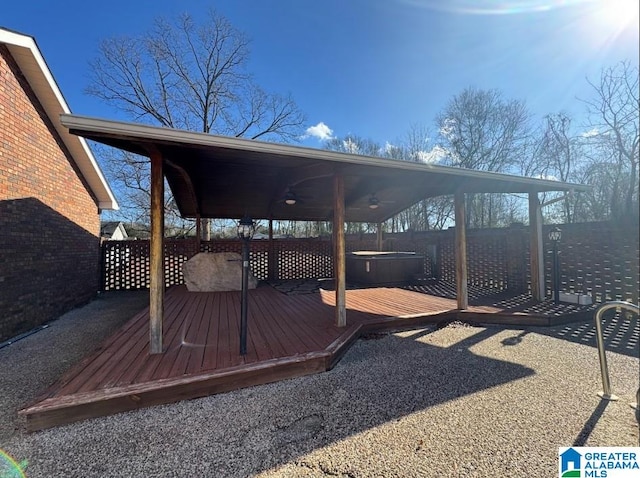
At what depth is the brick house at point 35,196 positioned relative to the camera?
13.2 feet

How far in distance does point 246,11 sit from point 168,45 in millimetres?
5447

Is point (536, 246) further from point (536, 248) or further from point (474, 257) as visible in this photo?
point (474, 257)

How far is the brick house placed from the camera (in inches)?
158

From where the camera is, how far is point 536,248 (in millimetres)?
5230

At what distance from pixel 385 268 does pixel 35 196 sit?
7066 mm

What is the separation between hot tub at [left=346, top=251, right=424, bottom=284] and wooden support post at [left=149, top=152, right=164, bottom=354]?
5.43 metres

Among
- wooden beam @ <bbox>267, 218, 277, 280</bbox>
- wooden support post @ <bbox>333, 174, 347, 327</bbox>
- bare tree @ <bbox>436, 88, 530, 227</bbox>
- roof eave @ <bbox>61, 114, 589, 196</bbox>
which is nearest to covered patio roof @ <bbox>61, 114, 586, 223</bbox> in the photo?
roof eave @ <bbox>61, 114, 589, 196</bbox>

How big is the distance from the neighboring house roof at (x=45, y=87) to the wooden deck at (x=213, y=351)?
3.61m

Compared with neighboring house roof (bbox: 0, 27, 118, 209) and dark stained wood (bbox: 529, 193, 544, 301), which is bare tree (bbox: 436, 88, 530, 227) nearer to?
dark stained wood (bbox: 529, 193, 544, 301)

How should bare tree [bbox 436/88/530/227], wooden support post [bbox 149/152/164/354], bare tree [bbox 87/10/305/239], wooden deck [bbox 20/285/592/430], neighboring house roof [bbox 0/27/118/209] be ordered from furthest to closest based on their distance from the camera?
bare tree [bbox 436/88/530/227] < bare tree [bbox 87/10/305/239] < neighboring house roof [bbox 0/27/118/209] < wooden support post [bbox 149/152/164/354] < wooden deck [bbox 20/285/592/430]

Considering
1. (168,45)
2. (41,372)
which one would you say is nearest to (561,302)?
(41,372)

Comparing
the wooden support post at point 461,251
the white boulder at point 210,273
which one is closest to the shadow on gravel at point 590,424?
the wooden support post at point 461,251

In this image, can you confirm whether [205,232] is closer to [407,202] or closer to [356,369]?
[407,202]

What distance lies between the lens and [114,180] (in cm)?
1411
